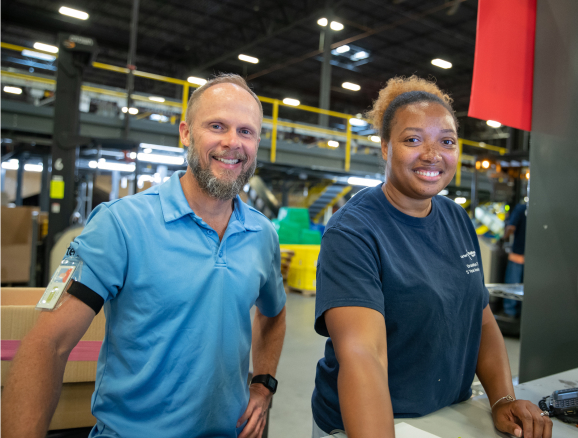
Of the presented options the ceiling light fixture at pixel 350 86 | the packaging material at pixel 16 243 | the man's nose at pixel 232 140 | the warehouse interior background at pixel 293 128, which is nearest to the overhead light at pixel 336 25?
the warehouse interior background at pixel 293 128

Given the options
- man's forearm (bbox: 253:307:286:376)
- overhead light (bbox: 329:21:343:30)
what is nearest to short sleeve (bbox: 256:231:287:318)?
man's forearm (bbox: 253:307:286:376)

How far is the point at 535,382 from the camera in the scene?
6.01ft

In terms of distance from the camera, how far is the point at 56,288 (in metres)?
1.23

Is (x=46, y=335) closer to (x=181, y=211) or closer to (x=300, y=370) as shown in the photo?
(x=181, y=211)

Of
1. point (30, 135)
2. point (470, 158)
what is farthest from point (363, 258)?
point (470, 158)

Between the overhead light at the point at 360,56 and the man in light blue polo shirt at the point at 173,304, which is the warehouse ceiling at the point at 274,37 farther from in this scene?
the man in light blue polo shirt at the point at 173,304

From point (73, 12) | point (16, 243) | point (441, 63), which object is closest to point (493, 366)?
point (16, 243)

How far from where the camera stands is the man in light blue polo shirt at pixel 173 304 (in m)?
1.23

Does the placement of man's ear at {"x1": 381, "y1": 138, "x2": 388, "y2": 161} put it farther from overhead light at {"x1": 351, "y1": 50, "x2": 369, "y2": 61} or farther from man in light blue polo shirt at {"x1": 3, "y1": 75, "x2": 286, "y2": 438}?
overhead light at {"x1": 351, "y1": 50, "x2": 369, "y2": 61}

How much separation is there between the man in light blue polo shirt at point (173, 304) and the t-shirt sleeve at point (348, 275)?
356mm

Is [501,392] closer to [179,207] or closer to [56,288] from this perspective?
[179,207]

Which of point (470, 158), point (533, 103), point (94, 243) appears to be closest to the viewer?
point (94, 243)

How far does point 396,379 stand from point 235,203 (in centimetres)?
87

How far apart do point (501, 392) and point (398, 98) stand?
1.09 meters
